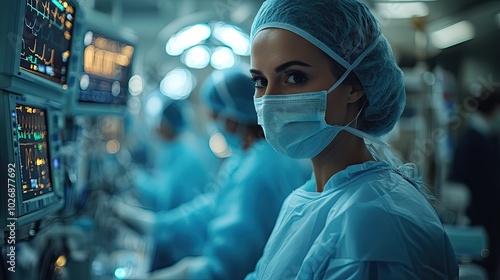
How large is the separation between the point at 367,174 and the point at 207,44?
217 centimetres

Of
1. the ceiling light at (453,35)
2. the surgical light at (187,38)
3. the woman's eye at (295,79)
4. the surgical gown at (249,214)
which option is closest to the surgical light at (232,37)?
the surgical light at (187,38)

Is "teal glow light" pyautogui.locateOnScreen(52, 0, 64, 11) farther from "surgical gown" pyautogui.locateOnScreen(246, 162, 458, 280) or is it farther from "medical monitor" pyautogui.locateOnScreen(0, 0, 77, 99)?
"surgical gown" pyautogui.locateOnScreen(246, 162, 458, 280)

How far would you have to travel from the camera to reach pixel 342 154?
1.40 metres

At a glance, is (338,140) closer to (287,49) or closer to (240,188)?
(287,49)

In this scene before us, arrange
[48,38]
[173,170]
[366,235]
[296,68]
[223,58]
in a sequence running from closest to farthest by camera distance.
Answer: [366,235] < [296,68] < [48,38] < [223,58] < [173,170]

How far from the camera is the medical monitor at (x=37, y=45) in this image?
1256 mm

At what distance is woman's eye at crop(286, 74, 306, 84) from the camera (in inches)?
52.1

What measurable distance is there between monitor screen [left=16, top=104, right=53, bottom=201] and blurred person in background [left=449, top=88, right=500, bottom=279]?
267cm

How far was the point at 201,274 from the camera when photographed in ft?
7.03

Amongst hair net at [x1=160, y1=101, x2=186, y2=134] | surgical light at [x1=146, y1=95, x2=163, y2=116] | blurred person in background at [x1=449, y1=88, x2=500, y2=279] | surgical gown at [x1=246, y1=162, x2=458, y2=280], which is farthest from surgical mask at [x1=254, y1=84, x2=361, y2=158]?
surgical light at [x1=146, y1=95, x2=163, y2=116]

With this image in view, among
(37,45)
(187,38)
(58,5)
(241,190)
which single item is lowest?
(241,190)

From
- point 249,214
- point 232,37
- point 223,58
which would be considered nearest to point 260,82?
point 249,214

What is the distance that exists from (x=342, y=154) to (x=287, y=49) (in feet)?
1.04

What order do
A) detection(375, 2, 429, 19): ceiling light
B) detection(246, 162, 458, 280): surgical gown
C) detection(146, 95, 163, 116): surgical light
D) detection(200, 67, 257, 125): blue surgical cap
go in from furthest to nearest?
1. detection(146, 95, 163, 116): surgical light
2. detection(200, 67, 257, 125): blue surgical cap
3. detection(375, 2, 429, 19): ceiling light
4. detection(246, 162, 458, 280): surgical gown
